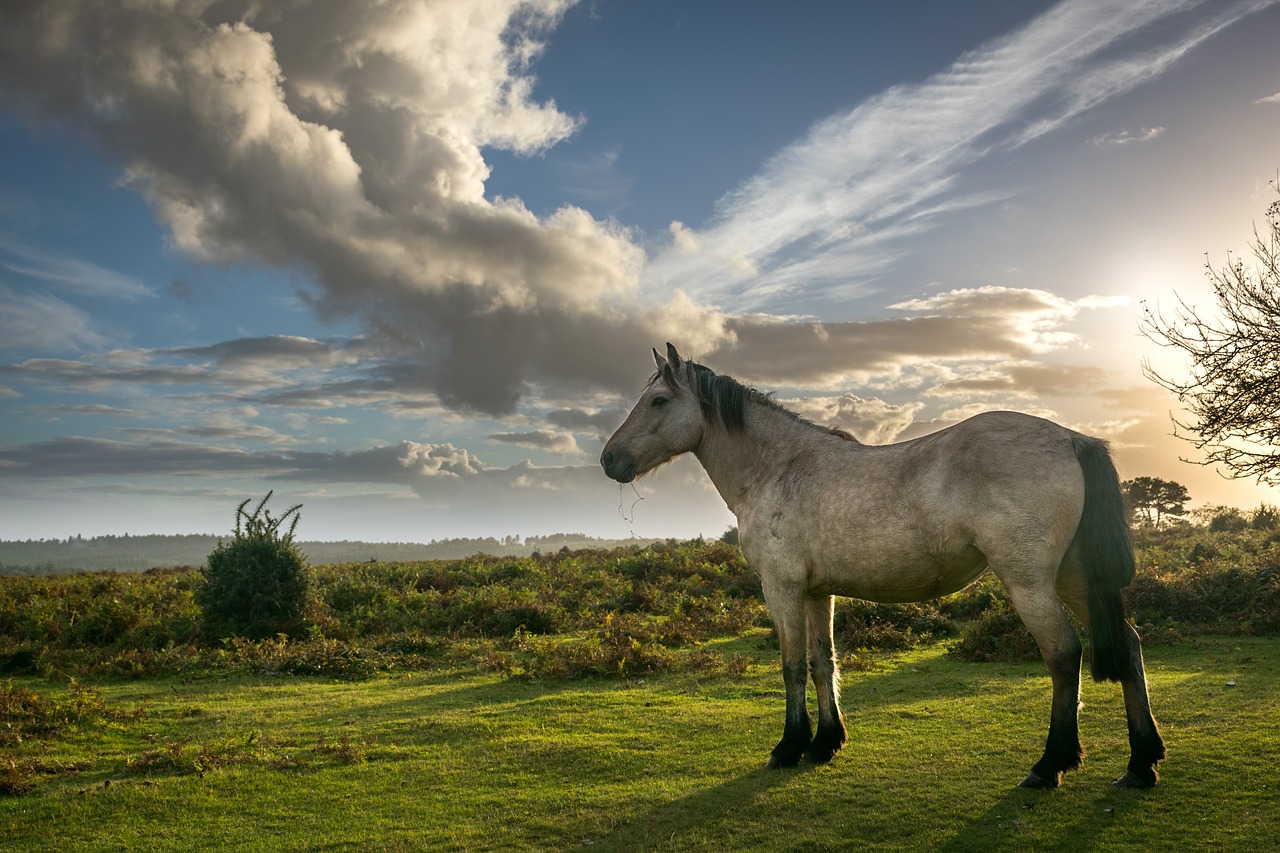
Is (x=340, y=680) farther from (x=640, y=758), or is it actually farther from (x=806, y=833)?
(x=806, y=833)

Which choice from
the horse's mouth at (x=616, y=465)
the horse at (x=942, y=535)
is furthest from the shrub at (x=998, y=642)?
the horse's mouth at (x=616, y=465)

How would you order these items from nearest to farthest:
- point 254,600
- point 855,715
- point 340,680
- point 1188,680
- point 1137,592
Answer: point 855,715, point 1188,680, point 340,680, point 1137,592, point 254,600

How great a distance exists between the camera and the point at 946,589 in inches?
265

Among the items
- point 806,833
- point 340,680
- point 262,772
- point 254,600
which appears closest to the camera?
point 806,833

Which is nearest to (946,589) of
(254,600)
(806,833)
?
(806,833)

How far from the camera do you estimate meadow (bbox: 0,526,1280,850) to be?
6004 mm

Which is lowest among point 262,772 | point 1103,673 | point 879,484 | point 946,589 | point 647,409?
point 262,772

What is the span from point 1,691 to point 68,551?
212m

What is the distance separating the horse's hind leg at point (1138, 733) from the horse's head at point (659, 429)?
415cm

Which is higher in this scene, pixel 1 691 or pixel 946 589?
pixel 946 589

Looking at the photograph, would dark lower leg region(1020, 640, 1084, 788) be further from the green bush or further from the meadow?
the green bush

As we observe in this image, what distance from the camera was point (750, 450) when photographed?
26.2 feet

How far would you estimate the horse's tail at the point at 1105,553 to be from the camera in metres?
6.12

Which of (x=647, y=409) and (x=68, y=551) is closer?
(x=647, y=409)
